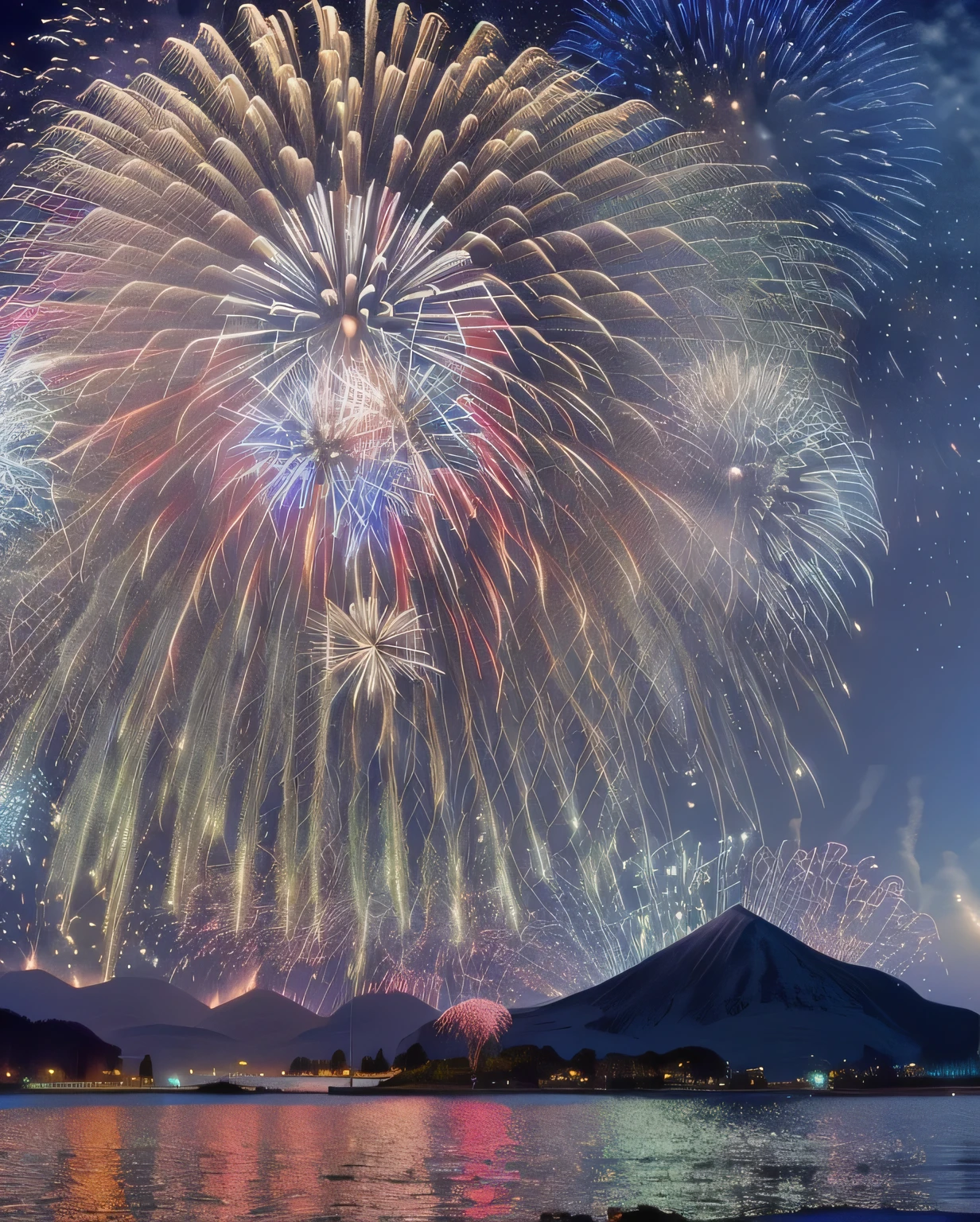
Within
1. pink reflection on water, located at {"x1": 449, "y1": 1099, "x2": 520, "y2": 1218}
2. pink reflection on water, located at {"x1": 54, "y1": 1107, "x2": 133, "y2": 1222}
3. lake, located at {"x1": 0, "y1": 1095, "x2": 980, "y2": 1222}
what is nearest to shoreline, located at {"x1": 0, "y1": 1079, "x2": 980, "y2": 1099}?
lake, located at {"x1": 0, "y1": 1095, "x2": 980, "y2": 1222}

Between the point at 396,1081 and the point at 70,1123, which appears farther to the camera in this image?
the point at 396,1081

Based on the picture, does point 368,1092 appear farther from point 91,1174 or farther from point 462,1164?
point 91,1174

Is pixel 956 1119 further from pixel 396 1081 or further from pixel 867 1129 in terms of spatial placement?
pixel 396 1081

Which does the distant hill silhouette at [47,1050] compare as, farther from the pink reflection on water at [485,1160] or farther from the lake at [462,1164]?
the pink reflection on water at [485,1160]

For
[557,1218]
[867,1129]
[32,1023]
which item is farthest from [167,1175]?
[32,1023]

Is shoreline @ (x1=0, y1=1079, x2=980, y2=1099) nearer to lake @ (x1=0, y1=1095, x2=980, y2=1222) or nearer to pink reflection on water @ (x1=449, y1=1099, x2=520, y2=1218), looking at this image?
lake @ (x1=0, y1=1095, x2=980, y2=1222)

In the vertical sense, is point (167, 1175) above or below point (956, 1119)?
above
